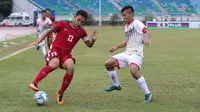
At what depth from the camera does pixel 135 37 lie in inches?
334

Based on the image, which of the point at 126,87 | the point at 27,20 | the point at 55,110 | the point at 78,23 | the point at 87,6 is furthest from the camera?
the point at 87,6

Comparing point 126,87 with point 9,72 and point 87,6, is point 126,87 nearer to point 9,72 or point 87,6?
point 9,72

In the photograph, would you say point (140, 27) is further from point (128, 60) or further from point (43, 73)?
point (43, 73)

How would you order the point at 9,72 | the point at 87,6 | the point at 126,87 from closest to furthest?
the point at 126,87
the point at 9,72
the point at 87,6

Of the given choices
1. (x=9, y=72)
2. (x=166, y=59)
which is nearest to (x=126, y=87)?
(x=9, y=72)

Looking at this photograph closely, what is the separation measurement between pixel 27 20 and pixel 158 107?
6134 cm

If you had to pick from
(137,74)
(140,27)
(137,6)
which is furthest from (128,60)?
(137,6)

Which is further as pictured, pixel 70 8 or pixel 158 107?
pixel 70 8

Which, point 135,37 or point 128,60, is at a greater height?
point 135,37

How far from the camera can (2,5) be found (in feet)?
244

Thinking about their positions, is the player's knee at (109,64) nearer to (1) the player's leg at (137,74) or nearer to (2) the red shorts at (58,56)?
(1) the player's leg at (137,74)

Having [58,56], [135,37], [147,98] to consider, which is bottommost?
[147,98]

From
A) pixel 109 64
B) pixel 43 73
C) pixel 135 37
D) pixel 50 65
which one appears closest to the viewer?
pixel 43 73

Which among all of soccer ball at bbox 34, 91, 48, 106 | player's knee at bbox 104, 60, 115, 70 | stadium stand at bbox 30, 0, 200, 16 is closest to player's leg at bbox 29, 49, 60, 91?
soccer ball at bbox 34, 91, 48, 106
